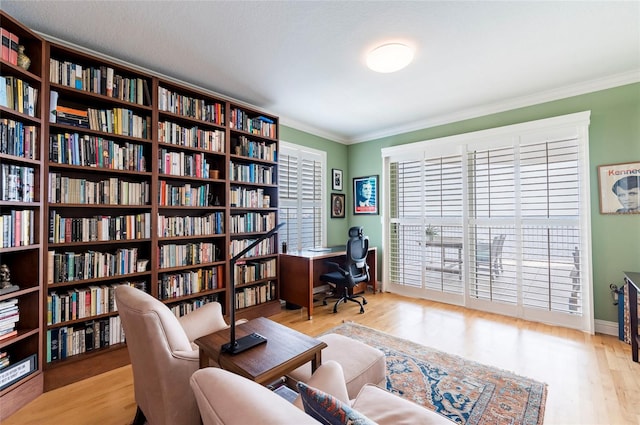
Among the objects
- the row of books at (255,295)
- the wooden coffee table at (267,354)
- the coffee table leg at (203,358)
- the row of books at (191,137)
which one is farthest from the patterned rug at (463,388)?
the row of books at (191,137)

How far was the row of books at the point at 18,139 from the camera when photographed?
1.80m

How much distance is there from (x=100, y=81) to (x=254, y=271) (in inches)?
91.3

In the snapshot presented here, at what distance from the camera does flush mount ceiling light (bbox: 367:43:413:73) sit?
7.37ft

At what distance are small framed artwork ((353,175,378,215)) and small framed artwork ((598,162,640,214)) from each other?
8.75ft

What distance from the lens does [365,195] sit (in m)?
4.82

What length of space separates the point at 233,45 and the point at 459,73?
2114mm

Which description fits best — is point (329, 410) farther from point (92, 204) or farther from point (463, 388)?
point (92, 204)

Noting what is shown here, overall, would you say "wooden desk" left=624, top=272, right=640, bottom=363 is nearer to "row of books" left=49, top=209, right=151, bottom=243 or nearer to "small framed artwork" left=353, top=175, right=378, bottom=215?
"small framed artwork" left=353, top=175, right=378, bottom=215

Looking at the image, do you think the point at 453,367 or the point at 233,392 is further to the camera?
the point at 453,367

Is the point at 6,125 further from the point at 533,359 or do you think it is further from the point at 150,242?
the point at 533,359

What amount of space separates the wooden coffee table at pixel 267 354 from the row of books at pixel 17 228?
4.95 feet

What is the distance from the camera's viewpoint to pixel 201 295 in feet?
9.44

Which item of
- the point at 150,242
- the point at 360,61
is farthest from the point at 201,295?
the point at 360,61

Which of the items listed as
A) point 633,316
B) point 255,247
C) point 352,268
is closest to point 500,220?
point 633,316
